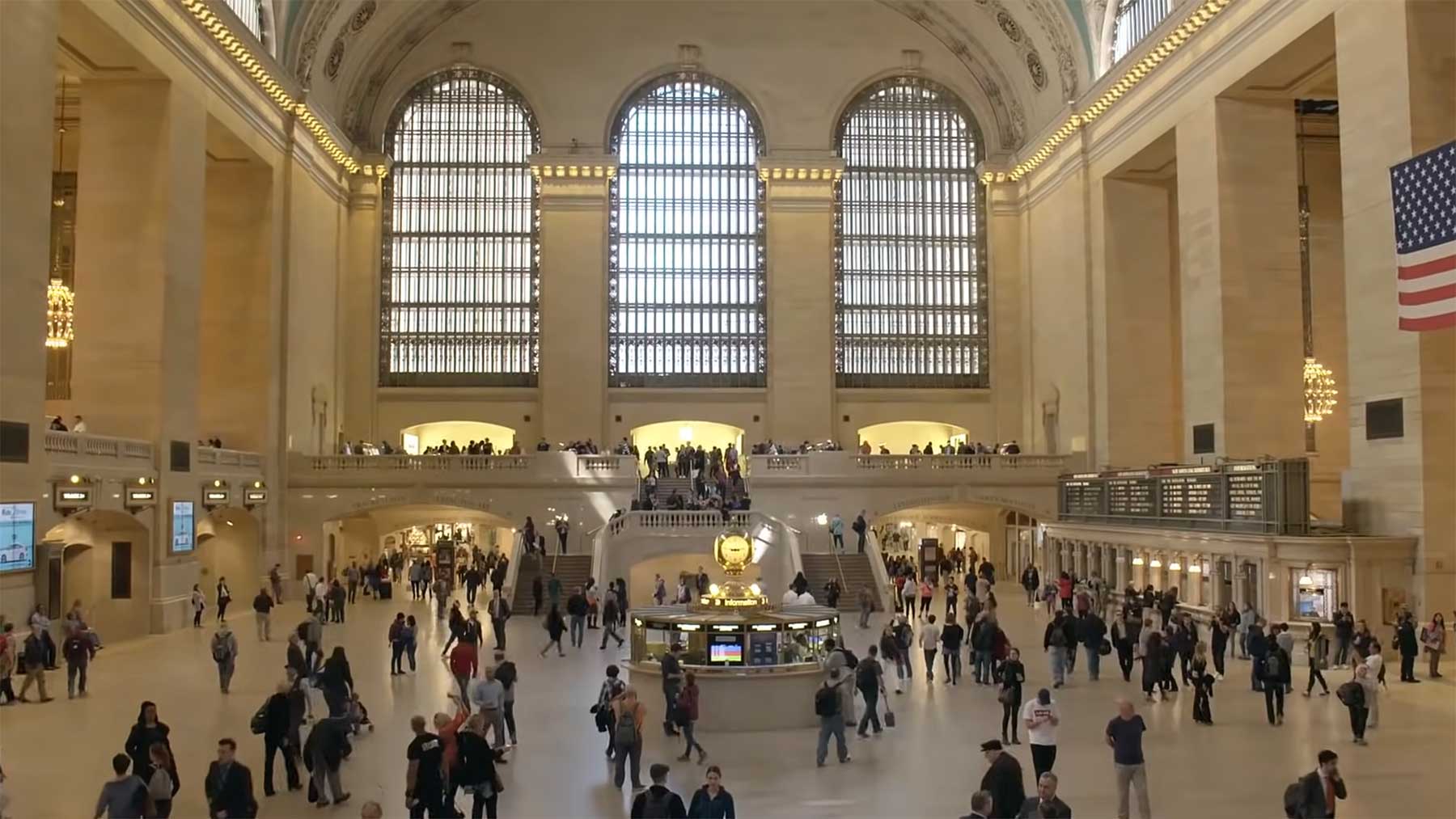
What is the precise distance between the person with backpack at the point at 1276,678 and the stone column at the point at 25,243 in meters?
16.5

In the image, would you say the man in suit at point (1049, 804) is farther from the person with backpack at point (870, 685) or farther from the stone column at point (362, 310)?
the stone column at point (362, 310)

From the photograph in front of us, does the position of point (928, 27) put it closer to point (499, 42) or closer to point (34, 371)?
point (499, 42)

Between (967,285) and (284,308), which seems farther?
(967,285)

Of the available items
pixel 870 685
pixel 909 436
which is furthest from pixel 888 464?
pixel 870 685

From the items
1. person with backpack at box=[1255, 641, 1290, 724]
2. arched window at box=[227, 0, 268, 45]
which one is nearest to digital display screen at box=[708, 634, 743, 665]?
person with backpack at box=[1255, 641, 1290, 724]

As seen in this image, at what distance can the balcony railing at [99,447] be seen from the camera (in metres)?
19.4

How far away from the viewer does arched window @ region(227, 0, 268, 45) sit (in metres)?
27.7

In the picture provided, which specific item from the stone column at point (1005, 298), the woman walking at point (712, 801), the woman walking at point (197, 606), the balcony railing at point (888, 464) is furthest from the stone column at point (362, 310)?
the woman walking at point (712, 801)

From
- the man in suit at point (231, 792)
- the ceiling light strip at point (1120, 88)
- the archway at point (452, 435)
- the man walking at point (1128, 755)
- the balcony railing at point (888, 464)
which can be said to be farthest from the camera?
the archway at point (452, 435)

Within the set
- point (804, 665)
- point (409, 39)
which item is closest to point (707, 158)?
point (409, 39)

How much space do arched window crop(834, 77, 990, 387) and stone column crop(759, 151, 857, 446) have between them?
2.93ft

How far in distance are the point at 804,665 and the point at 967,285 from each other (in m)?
27.9

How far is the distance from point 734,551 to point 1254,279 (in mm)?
15185

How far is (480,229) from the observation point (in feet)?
127
